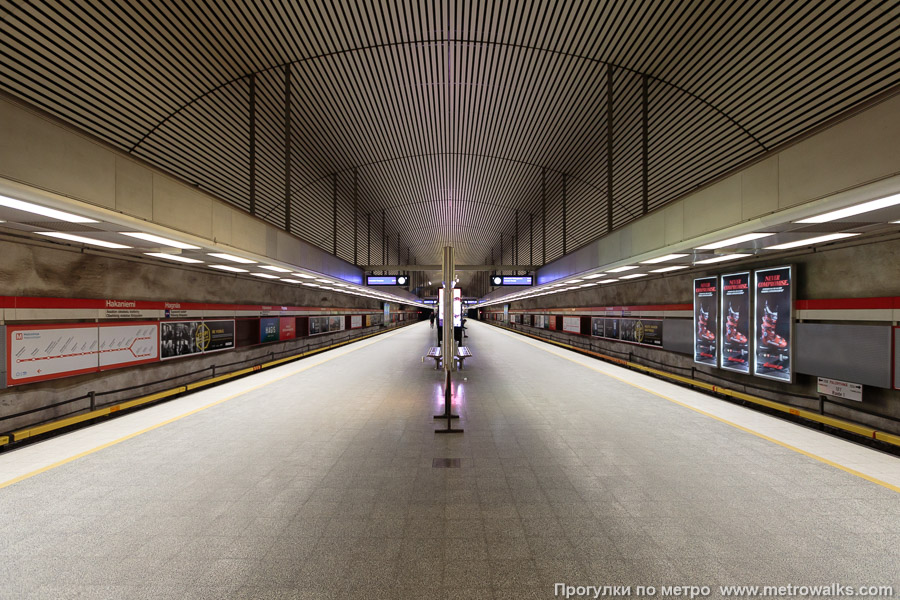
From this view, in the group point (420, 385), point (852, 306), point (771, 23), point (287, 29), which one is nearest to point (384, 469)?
point (420, 385)

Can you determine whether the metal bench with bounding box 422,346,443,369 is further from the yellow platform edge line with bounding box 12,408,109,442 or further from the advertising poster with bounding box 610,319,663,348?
the yellow platform edge line with bounding box 12,408,109,442

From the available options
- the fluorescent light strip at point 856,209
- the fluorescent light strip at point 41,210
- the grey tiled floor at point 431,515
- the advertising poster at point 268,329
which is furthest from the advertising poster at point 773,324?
the advertising poster at point 268,329

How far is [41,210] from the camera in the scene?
3029 millimetres

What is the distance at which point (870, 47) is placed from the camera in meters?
5.13

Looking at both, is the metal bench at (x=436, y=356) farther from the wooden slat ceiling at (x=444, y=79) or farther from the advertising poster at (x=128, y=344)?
the advertising poster at (x=128, y=344)

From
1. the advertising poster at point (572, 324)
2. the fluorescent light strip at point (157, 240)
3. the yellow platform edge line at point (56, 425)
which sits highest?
the fluorescent light strip at point (157, 240)

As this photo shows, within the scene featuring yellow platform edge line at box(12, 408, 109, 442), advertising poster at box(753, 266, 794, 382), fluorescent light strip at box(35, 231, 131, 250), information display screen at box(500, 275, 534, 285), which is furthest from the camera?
information display screen at box(500, 275, 534, 285)

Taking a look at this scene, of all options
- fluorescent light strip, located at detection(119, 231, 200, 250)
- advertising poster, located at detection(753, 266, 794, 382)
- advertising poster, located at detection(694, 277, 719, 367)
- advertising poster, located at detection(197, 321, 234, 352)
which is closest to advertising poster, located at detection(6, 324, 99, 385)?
fluorescent light strip, located at detection(119, 231, 200, 250)

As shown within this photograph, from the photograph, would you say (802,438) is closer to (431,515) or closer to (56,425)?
(431,515)

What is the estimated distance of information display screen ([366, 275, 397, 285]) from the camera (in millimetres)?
15406

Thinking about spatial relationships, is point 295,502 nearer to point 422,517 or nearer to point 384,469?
point 384,469

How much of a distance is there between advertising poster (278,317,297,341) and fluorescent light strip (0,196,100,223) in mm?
9506

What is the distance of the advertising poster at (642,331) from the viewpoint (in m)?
10.0

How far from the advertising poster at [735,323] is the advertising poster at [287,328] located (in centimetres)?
1339
